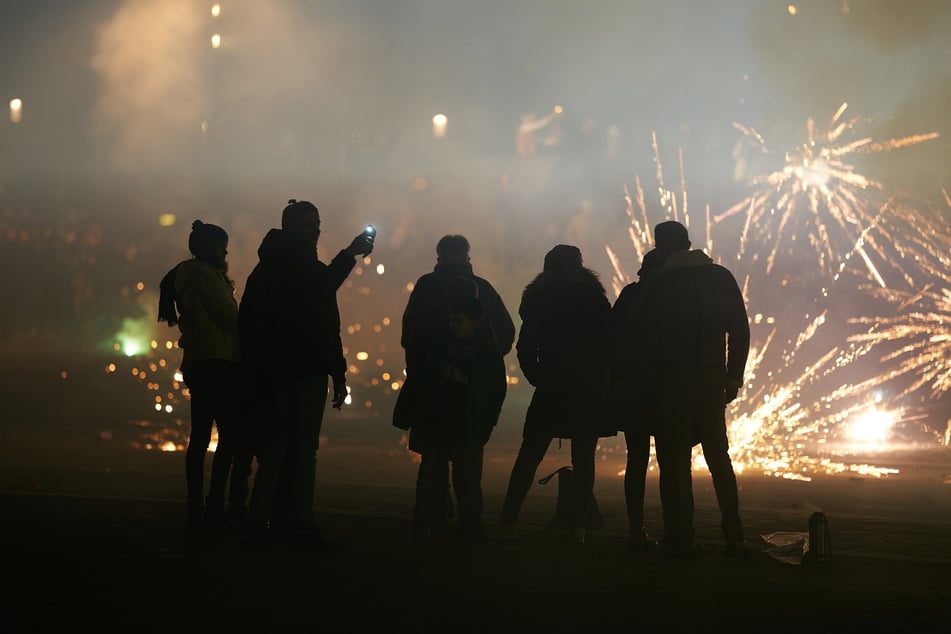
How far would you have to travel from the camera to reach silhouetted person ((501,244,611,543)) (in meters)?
9.15

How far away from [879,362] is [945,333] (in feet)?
188

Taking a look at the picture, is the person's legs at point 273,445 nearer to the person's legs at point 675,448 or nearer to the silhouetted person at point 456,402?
the silhouetted person at point 456,402

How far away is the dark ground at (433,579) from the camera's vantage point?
5.92m

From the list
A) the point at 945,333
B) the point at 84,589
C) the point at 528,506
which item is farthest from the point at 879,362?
the point at 84,589

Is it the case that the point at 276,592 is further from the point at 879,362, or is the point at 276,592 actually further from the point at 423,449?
the point at 879,362

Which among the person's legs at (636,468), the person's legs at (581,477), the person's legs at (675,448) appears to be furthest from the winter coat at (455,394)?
the person's legs at (675,448)

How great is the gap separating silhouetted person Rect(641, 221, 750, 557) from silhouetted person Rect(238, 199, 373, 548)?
6.37ft

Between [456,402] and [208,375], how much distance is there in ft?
5.50

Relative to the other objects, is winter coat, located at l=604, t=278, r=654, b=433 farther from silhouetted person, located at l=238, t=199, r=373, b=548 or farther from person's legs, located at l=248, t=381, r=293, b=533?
person's legs, located at l=248, t=381, r=293, b=533

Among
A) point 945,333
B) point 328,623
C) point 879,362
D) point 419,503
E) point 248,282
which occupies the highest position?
point 879,362

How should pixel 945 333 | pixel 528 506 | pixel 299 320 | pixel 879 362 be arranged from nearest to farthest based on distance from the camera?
pixel 299 320 → pixel 528 506 → pixel 945 333 → pixel 879 362

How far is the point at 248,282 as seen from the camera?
28.0ft

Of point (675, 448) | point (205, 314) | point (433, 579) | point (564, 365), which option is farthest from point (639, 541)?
point (205, 314)

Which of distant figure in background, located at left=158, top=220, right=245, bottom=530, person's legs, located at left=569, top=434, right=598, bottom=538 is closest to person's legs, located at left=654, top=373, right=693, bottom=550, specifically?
person's legs, located at left=569, top=434, right=598, bottom=538
